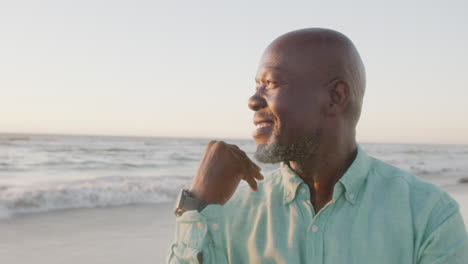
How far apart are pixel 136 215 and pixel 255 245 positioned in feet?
16.4

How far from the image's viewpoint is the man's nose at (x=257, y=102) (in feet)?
5.60

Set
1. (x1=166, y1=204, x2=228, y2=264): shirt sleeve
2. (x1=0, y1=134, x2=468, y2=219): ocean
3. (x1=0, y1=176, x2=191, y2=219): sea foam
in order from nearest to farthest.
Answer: (x1=166, y1=204, x2=228, y2=264): shirt sleeve < (x1=0, y1=176, x2=191, y2=219): sea foam < (x1=0, y1=134, x2=468, y2=219): ocean

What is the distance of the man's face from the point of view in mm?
1648

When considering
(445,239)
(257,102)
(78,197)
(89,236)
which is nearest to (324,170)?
(257,102)

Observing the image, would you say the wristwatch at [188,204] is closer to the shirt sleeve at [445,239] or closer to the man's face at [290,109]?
the man's face at [290,109]

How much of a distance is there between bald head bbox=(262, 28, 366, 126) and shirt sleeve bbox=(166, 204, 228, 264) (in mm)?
619

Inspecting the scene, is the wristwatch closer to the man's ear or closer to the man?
the man

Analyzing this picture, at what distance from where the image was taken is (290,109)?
1645 mm

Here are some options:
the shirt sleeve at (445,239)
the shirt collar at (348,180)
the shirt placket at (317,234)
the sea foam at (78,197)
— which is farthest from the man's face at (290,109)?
the sea foam at (78,197)

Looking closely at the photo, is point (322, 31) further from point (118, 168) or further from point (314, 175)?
point (118, 168)

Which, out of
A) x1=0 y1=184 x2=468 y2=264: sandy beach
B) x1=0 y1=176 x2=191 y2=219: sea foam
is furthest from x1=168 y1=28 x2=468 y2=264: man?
x1=0 y1=176 x2=191 y2=219: sea foam

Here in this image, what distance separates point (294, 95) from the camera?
1.64 meters

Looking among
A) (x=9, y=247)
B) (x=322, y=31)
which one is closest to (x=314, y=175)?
(x=322, y=31)

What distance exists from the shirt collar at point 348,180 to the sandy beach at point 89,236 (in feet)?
10.1
